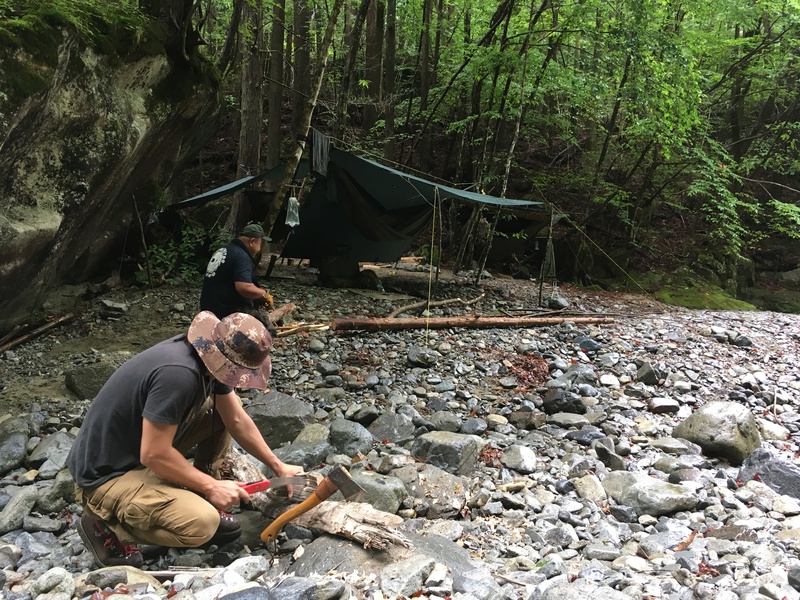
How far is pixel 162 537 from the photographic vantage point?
2.16m

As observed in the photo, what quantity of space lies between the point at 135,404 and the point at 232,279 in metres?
2.53

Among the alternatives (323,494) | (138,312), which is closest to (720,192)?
(138,312)

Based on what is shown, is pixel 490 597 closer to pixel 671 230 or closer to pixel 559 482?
pixel 559 482

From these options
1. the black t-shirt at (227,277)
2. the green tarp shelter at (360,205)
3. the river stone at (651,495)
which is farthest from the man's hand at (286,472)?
the green tarp shelter at (360,205)

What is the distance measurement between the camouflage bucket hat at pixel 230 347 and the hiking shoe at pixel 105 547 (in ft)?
2.90

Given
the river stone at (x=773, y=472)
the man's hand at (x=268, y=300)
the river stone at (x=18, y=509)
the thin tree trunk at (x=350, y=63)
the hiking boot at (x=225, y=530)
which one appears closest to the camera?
the hiking boot at (x=225, y=530)

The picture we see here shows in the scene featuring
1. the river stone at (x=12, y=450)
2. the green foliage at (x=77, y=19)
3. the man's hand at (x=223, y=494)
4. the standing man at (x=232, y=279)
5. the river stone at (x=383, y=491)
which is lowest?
the river stone at (x=12, y=450)

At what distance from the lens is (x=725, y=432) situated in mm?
3631

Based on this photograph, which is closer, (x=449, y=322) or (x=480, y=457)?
(x=480, y=457)

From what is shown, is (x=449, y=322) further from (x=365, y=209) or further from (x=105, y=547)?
(x=105, y=547)

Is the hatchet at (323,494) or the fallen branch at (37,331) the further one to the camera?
the fallen branch at (37,331)

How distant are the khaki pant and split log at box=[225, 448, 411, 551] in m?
0.34

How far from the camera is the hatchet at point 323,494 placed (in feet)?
6.98

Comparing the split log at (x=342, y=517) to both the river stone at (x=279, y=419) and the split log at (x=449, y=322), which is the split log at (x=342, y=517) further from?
the split log at (x=449, y=322)
